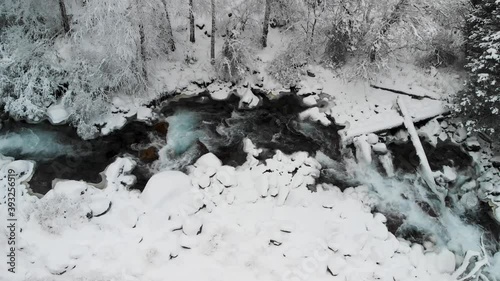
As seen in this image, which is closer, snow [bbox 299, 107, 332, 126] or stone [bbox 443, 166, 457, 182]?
stone [bbox 443, 166, 457, 182]

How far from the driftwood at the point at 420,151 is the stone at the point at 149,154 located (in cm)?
989

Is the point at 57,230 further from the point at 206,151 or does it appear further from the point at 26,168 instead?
the point at 206,151

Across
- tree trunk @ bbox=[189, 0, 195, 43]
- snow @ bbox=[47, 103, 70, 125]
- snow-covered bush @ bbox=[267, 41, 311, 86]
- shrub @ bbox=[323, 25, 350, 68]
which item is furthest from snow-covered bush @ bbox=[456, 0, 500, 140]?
snow @ bbox=[47, 103, 70, 125]

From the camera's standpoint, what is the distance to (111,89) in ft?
52.5

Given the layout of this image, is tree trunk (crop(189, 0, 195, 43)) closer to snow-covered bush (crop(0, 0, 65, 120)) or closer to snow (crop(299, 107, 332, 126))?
snow-covered bush (crop(0, 0, 65, 120))

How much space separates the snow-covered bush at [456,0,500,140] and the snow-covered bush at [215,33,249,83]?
8.91 m

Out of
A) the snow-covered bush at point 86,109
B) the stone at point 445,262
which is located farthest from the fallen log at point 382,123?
the snow-covered bush at point 86,109

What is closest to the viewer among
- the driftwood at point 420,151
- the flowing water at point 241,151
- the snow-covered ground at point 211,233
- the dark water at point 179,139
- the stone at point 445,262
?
the snow-covered ground at point 211,233

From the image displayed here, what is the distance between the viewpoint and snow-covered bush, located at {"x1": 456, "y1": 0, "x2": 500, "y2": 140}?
45.4 feet

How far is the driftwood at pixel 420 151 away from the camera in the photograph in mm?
13894

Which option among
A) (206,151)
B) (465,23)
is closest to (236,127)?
(206,151)

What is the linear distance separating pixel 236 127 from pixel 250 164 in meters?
2.42

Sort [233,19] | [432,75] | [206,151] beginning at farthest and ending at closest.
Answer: [233,19] → [432,75] → [206,151]

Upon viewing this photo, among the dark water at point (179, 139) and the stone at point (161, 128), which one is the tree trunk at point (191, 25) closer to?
the dark water at point (179, 139)
